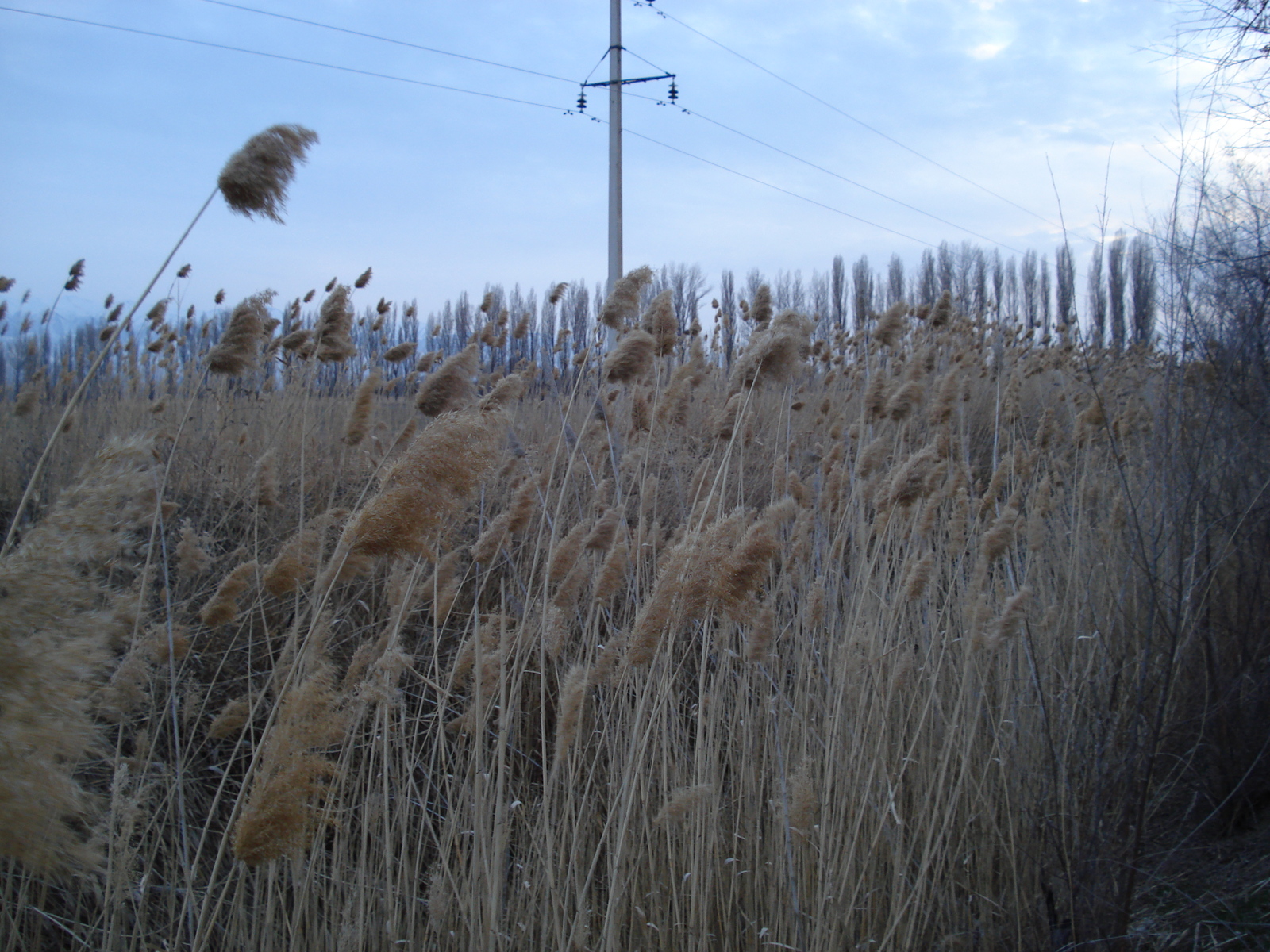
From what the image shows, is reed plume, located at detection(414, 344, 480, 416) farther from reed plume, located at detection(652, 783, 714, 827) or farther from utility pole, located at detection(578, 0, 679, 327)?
utility pole, located at detection(578, 0, 679, 327)

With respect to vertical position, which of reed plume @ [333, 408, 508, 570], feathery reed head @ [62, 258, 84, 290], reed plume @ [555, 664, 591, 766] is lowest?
reed plume @ [555, 664, 591, 766]

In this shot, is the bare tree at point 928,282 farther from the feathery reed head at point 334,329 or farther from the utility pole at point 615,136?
the feathery reed head at point 334,329

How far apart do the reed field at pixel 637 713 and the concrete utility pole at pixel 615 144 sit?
8.93m

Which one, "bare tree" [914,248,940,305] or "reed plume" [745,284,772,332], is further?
"bare tree" [914,248,940,305]

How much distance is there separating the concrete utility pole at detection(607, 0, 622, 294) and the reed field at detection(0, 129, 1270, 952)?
29.3ft

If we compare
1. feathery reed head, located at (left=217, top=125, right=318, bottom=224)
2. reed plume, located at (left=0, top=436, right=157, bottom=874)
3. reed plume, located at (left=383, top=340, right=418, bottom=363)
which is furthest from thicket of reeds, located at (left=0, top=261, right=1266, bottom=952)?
reed plume, located at (left=383, top=340, right=418, bottom=363)

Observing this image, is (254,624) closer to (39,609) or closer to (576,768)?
(576,768)

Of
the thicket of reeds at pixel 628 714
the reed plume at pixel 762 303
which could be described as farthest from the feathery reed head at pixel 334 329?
the reed plume at pixel 762 303

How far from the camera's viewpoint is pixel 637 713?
5.10ft

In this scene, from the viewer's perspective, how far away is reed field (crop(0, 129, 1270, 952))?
1.27 m

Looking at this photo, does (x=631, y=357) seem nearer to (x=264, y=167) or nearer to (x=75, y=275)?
(x=264, y=167)

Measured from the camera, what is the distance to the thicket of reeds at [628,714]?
1.26 meters

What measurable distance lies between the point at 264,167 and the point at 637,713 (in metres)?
1.40

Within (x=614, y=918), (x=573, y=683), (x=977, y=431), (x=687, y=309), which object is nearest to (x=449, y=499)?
(x=573, y=683)
